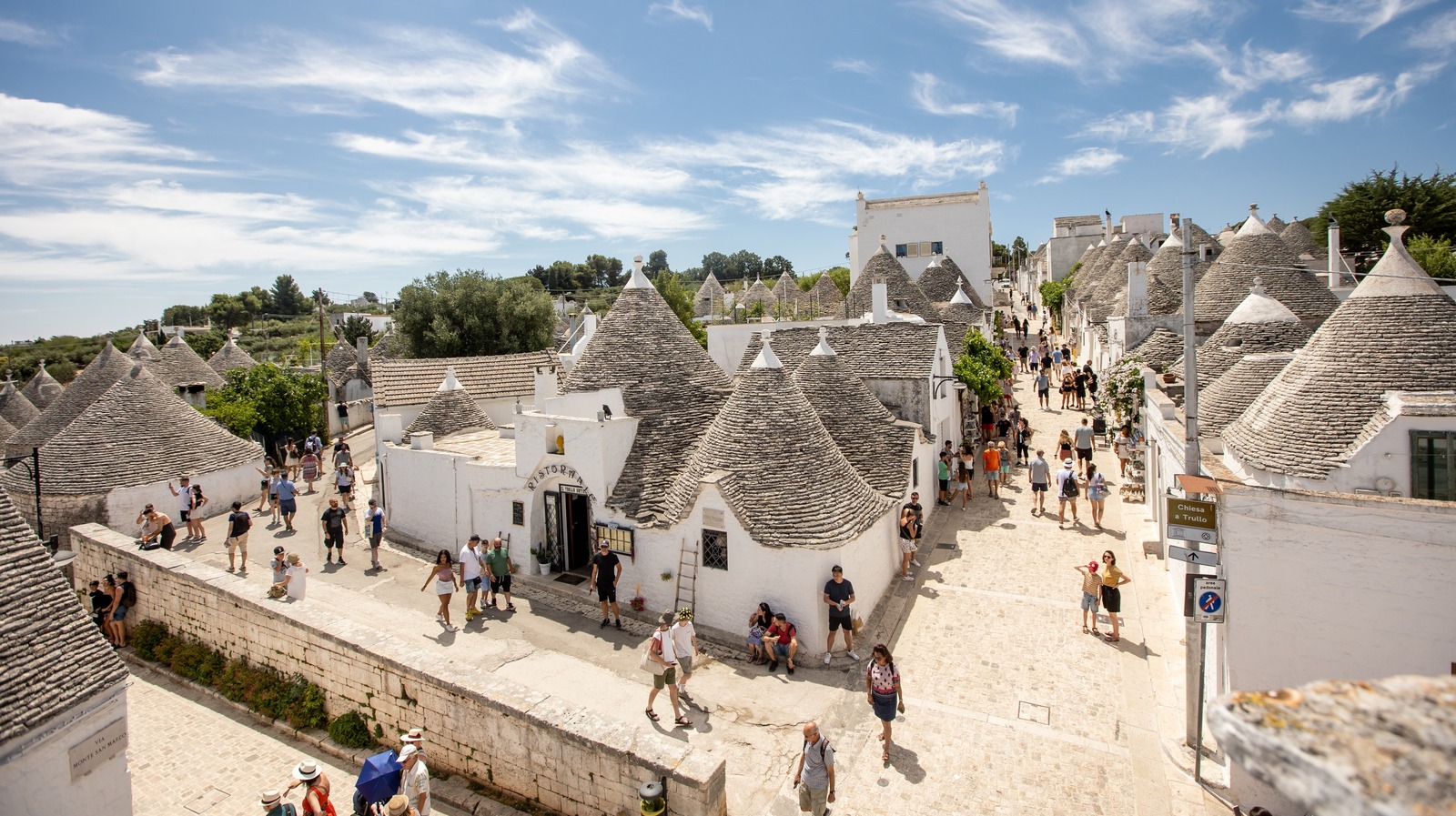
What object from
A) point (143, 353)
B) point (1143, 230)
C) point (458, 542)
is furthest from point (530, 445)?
point (1143, 230)

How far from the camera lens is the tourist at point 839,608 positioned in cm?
1055

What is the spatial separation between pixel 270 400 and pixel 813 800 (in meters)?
26.6

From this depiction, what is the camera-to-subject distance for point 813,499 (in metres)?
11.6

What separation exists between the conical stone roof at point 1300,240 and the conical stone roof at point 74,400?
151 ft

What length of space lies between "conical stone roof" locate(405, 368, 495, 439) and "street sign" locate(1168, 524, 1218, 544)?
1561 cm

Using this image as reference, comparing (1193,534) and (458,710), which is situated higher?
(1193,534)

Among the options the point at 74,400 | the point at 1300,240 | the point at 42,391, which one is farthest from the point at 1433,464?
the point at 42,391

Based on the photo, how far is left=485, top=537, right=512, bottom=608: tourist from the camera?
13.1 m

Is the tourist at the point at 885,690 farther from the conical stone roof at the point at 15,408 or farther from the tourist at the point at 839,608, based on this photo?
the conical stone roof at the point at 15,408

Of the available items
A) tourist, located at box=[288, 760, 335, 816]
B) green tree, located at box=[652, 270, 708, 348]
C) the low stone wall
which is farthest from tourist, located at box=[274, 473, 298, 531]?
green tree, located at box=[652, 270, 708, 348]

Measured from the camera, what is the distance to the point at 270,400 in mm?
26688

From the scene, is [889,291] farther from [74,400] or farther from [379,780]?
[74,400]

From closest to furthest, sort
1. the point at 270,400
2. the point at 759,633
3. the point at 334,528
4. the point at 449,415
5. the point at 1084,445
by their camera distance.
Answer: the point at 759,633, the point at 334,528, the point at 1084,445, the point at 449,415, the point at 270,400

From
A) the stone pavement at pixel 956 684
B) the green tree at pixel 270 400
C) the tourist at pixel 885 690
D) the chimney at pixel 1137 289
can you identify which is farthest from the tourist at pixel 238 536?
the chimney at pixel 1137 289
